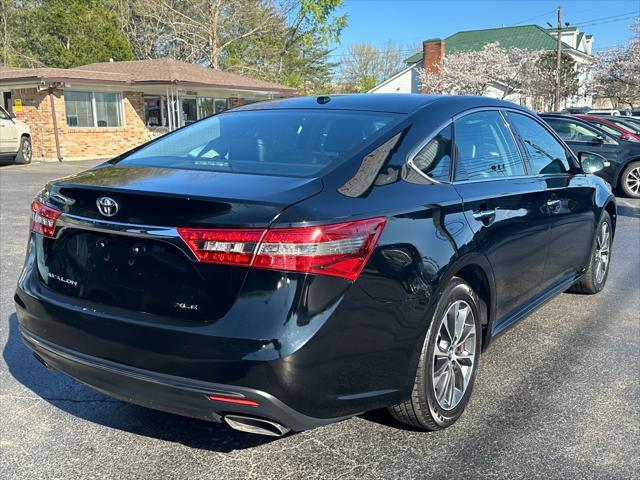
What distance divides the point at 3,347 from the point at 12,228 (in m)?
4.71

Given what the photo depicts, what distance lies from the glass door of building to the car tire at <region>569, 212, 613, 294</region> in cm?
2340

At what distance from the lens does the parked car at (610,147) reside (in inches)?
469

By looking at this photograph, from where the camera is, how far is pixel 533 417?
10.5 feet

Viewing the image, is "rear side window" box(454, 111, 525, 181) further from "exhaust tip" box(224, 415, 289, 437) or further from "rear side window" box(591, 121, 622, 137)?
"rear side window" box(591, 121, 622, 137)

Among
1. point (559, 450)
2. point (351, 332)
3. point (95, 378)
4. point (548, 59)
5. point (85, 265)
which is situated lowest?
point (559, 450)

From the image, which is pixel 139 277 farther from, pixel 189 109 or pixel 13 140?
pixel 189 109

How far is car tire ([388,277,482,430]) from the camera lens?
9.12 feet

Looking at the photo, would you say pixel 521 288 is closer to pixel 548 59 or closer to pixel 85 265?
pixel 85 265

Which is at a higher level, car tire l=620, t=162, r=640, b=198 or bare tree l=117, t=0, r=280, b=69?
bare tree l=117, t=0, r=280, b=69

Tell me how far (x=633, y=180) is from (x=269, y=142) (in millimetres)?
10986

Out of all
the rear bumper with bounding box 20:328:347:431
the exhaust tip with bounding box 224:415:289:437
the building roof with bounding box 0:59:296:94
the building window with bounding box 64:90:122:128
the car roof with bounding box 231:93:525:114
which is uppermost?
the building roof with bounding box 0:59:296:94

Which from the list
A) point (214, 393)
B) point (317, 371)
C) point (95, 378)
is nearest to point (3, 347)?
point (95, 378)

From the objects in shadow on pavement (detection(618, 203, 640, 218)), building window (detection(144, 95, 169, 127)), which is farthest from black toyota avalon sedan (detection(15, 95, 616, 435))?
building window (detection(144, 95, 169, 127))

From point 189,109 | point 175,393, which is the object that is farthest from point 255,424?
point 189,109
